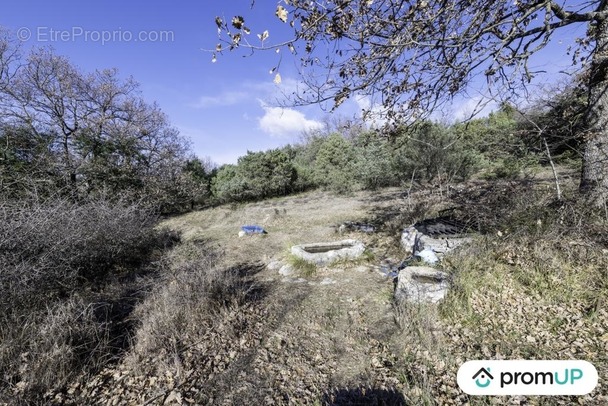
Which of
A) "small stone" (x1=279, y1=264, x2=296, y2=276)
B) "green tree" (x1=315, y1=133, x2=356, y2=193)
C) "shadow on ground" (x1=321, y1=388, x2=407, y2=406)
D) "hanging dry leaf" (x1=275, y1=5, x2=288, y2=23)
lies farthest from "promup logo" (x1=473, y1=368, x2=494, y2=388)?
"green tree" (x1=315, y1=133, x2=356, y2=193)

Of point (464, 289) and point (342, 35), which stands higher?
point (342, 35)

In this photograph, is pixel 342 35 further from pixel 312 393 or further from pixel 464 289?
pixel 312 393

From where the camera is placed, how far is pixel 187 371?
97.5 inches

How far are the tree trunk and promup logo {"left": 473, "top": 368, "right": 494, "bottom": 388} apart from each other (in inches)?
128

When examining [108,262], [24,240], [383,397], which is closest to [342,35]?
[383,397]

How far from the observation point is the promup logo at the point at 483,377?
1.96m

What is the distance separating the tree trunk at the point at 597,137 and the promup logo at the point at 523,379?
2808 mm

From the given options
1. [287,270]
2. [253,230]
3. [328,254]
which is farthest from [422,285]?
[253,230]

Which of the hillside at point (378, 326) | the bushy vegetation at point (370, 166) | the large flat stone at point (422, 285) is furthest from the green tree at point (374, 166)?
the large flat stone at point (422, 285)

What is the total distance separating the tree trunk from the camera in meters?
3.62

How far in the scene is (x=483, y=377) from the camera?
1974 mm

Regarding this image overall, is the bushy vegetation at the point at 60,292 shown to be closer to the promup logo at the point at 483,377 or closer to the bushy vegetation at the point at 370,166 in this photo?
the promup logo at the point at 483,377

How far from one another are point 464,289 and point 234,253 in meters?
4.81

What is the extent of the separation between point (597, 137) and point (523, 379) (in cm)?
376
